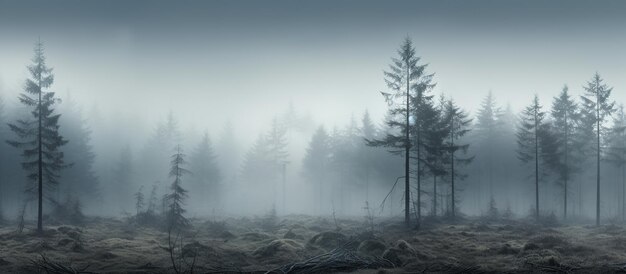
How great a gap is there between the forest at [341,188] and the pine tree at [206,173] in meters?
0.23

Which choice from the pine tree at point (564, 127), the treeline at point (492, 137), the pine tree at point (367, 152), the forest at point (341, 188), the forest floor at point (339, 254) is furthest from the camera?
the pine tree at point (367, 152)

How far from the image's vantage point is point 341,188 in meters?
64.1

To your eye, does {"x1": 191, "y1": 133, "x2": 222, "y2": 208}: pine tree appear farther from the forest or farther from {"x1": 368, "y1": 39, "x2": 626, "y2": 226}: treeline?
{"x1": 368, "y1": 39, "x2": 626, "y2": 226}: treeline

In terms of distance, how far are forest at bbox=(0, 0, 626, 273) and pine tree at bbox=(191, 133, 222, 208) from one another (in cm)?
23

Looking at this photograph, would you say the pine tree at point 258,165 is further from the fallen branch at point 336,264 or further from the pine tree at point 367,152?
the fallen branch at point 336,264

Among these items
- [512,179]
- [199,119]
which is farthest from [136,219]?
[199,119]

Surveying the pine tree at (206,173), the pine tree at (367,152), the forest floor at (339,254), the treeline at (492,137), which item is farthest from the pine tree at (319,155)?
the forest floor at (339,254)

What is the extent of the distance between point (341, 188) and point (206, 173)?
854 inches

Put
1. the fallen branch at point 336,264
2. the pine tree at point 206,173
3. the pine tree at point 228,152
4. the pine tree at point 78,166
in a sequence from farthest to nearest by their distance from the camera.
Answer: the pine tree at point 228,152 < the pine tree at point 206,173 < the pine tree at point 78,166 < the fallen branch at point 336,264

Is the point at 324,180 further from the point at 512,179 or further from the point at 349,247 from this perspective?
the point at 349,247

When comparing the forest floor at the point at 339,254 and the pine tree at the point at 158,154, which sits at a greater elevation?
the pine tree at the point at 158,154

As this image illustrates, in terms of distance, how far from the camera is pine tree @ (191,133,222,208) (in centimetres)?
6381

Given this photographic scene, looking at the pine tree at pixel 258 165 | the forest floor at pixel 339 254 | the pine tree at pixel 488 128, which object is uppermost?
the pine tree at pixel 488 128

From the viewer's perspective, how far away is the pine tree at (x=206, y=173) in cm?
6381
